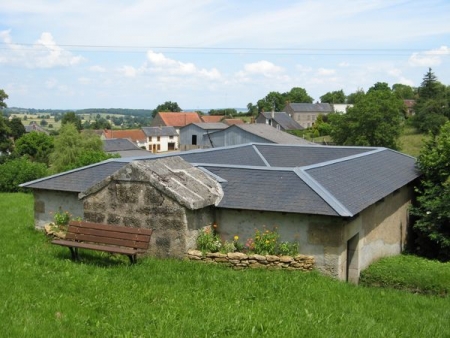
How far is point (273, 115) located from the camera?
92.0m

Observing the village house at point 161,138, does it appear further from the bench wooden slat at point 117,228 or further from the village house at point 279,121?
the bench wooden slat at point 117,228

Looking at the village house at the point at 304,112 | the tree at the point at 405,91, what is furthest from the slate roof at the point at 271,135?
the tree at the point at 405,91

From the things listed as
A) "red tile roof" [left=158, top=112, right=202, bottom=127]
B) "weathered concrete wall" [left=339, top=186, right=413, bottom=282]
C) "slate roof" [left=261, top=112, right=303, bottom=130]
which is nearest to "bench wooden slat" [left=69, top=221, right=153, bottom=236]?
"weathered concrete wall" [left=339, top=186, right=413, bottom=282]

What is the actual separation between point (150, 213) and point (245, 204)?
7.25 feet

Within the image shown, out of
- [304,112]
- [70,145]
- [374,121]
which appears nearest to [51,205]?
[70,145]

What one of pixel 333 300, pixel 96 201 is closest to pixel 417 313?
pixel 333 300

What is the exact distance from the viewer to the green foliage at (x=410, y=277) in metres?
11.5

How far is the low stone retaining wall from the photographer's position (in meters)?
10.9

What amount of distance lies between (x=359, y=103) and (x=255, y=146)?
39.1 meters

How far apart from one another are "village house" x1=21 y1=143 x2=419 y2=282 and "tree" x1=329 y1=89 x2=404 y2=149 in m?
42.0

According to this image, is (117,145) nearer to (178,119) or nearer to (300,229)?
(178,119)

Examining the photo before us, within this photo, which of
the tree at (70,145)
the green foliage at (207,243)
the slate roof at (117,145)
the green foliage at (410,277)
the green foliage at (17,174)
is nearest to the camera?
the green foliage at (207,243)

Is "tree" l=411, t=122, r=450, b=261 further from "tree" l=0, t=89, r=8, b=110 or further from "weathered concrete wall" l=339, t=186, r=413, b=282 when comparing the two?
"tree" l=0, t=89, r=8, b=110

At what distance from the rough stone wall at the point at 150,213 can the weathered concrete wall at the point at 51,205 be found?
9.54 ft
